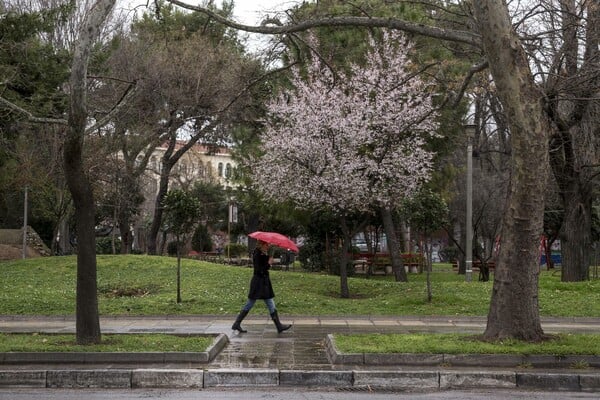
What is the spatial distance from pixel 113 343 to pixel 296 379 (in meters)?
3.57

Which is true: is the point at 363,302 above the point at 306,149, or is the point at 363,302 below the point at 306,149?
below

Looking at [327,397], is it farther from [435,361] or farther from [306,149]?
[306,149]

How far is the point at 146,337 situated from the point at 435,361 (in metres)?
5.11

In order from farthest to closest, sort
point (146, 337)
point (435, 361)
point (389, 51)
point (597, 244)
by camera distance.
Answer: point (597, 244) < point (389, 51) < point (146, 337) < point (435, 361)

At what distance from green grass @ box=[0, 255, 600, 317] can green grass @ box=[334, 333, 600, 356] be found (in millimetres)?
6239

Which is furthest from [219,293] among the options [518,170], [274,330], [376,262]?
[376,262]

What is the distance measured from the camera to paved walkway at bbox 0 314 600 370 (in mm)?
11945

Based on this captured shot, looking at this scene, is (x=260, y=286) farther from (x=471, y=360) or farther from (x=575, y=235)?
(x=575, y=235)

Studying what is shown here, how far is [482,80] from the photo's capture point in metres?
22.2

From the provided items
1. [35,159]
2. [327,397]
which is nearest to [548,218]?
[35,159]

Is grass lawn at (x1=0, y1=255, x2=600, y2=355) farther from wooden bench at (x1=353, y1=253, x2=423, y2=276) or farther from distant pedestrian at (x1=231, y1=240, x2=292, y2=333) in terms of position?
wooden bench at (x1=353, y1=253, x2=423, y2=276)

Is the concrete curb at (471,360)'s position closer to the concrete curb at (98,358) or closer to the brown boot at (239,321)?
the concrete curb at (98,358)

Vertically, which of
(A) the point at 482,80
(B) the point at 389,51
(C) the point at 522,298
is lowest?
(C) the point at 522,298

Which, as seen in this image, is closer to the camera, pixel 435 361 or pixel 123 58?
pixel 435 361
